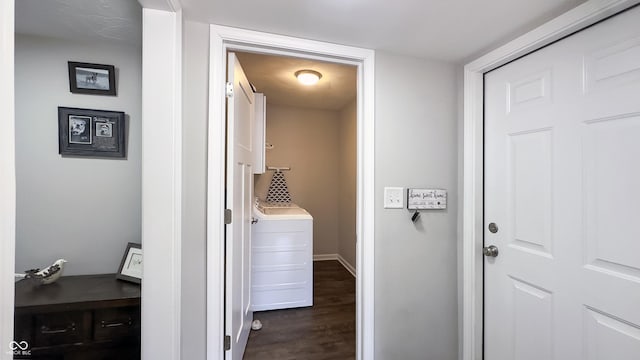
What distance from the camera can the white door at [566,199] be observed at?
3.19 feet

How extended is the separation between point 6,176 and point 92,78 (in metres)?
1.40

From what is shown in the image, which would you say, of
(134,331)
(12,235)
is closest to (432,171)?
(12,235)

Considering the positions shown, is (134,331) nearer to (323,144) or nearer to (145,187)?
(145,187)

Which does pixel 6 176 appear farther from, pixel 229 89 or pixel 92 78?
pixel 92 78

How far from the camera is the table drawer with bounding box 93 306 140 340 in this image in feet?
4.22

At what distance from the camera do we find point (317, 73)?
8.11 ft

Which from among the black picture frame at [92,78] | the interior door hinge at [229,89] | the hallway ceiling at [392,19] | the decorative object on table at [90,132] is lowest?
the decorative object on table at [90,132]

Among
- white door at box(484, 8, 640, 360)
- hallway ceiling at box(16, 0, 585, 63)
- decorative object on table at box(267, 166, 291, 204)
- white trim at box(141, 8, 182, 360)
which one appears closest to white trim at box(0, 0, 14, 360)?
white trim at box(141, 8, 182, 360)

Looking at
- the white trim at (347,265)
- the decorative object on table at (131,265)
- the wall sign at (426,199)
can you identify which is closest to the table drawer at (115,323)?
the decorative object on table at (131,265)

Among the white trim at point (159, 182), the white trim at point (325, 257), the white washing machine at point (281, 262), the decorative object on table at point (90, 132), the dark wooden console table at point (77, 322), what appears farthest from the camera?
the white trim at point (325, 257)

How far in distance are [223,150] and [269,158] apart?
247cm

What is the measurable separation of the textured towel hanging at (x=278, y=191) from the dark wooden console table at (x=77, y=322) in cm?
209

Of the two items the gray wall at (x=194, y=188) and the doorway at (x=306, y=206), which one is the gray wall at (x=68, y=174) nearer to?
the gray wall at (x=194, y=188)

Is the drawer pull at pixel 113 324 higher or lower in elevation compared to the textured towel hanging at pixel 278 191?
lower
